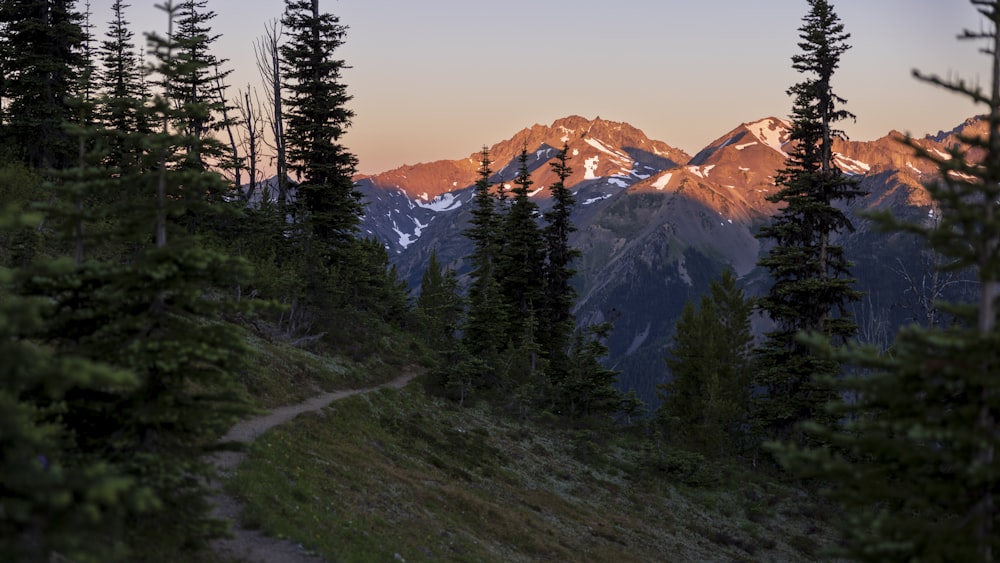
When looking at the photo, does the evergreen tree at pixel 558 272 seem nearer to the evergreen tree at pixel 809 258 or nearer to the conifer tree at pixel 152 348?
the evergreen tree at pixel 809 258

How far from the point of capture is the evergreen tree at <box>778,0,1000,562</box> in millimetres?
8789

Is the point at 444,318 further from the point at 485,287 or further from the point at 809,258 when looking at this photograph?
the point at 809,258

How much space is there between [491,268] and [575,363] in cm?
1263

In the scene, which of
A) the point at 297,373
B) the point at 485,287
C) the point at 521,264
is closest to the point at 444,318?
the point at 485,287

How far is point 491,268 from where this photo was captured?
55594 mm

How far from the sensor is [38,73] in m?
45.0

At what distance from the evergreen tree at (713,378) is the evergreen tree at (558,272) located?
1016cm

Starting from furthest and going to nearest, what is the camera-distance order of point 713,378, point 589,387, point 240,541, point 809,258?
1. point 589,387
2. point 713,378
3. point 809,258
4. point 240,541

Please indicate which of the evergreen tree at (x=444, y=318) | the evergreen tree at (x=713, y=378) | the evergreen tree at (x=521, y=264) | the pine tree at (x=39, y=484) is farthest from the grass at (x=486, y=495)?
the evergreen tree at (x=521, y=264)

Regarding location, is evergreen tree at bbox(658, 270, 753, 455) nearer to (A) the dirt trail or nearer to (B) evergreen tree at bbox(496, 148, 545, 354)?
(B) evergreen tree at bbox(496, 148, 545, 354)

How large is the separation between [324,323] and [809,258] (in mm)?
31587

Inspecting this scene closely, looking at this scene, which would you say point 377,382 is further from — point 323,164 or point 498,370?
point 323,164

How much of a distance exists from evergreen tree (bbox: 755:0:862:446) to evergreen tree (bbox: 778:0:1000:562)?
99.8 feet

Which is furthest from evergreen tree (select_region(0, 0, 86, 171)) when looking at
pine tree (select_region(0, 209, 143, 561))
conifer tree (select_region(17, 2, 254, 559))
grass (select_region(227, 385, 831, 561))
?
pine tree (select_region(0, 209, 143, 561))
